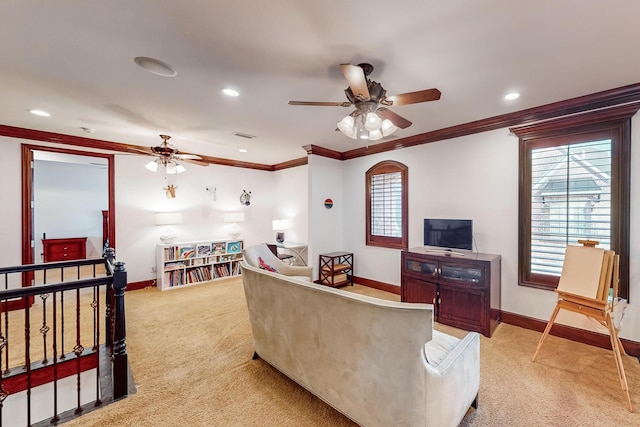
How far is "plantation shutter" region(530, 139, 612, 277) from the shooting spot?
105 inches

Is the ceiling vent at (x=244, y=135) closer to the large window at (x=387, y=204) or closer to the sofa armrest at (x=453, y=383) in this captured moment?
the large window at (x=387, y=204)

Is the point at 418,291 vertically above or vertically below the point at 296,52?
below

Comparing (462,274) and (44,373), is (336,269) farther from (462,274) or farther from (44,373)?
(44,373)

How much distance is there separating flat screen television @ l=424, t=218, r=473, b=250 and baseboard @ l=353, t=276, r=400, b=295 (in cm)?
107

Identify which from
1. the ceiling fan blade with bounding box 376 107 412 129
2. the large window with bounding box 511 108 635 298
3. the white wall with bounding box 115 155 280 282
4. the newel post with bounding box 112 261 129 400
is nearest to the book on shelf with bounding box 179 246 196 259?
the white wall with bounding box 115 155 280 282

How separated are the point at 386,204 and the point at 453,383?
3315 millimetres

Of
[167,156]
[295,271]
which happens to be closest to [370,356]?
[295,271]

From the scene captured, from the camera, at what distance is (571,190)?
282 centimetres

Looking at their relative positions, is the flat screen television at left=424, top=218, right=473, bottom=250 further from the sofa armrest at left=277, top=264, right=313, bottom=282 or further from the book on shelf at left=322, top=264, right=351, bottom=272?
the sofa armrest at left=277, top=264, right=313, bottom=282

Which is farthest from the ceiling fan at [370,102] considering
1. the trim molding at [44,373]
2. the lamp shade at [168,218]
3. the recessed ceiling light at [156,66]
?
the lamp shade at [168,218]

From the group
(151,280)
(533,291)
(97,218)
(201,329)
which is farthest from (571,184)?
(97,218)

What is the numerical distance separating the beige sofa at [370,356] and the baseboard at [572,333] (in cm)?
185

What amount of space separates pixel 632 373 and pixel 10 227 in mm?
7443

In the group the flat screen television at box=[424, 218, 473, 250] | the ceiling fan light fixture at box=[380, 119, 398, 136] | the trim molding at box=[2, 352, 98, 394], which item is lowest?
the trim molding at box=[2, 352, 98, 394]
